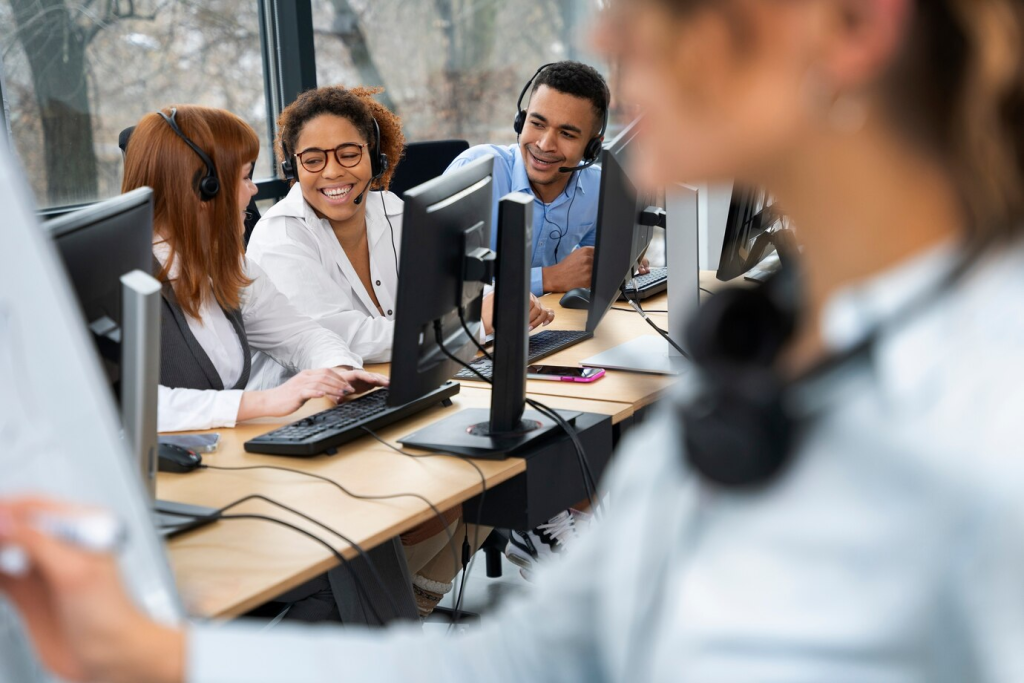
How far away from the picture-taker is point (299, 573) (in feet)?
3.94

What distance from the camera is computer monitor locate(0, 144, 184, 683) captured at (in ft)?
2.48

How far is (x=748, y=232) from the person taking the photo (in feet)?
8.13

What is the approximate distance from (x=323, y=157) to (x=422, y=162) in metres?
0.98

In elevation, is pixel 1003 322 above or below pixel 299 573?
above

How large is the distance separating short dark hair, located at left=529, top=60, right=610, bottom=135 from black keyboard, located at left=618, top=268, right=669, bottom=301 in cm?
50

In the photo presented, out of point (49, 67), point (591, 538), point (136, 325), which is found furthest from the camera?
point (49, 67)

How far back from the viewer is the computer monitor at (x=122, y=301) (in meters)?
1.13

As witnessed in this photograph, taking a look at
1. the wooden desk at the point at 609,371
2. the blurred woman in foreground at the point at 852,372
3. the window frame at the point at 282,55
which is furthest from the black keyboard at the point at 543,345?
the window frame at the point at 282,55

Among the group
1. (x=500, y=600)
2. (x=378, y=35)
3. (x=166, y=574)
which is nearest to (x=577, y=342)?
(x=500, y=600)

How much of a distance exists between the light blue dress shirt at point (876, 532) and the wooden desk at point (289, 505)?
2.47 ft

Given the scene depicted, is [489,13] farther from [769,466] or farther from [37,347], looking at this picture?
[769,466]

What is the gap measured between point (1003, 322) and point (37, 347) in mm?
667

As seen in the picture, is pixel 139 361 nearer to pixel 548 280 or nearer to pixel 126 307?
pixel 126 307

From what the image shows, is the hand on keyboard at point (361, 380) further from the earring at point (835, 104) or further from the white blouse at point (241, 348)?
the earring at point (835, 104)
